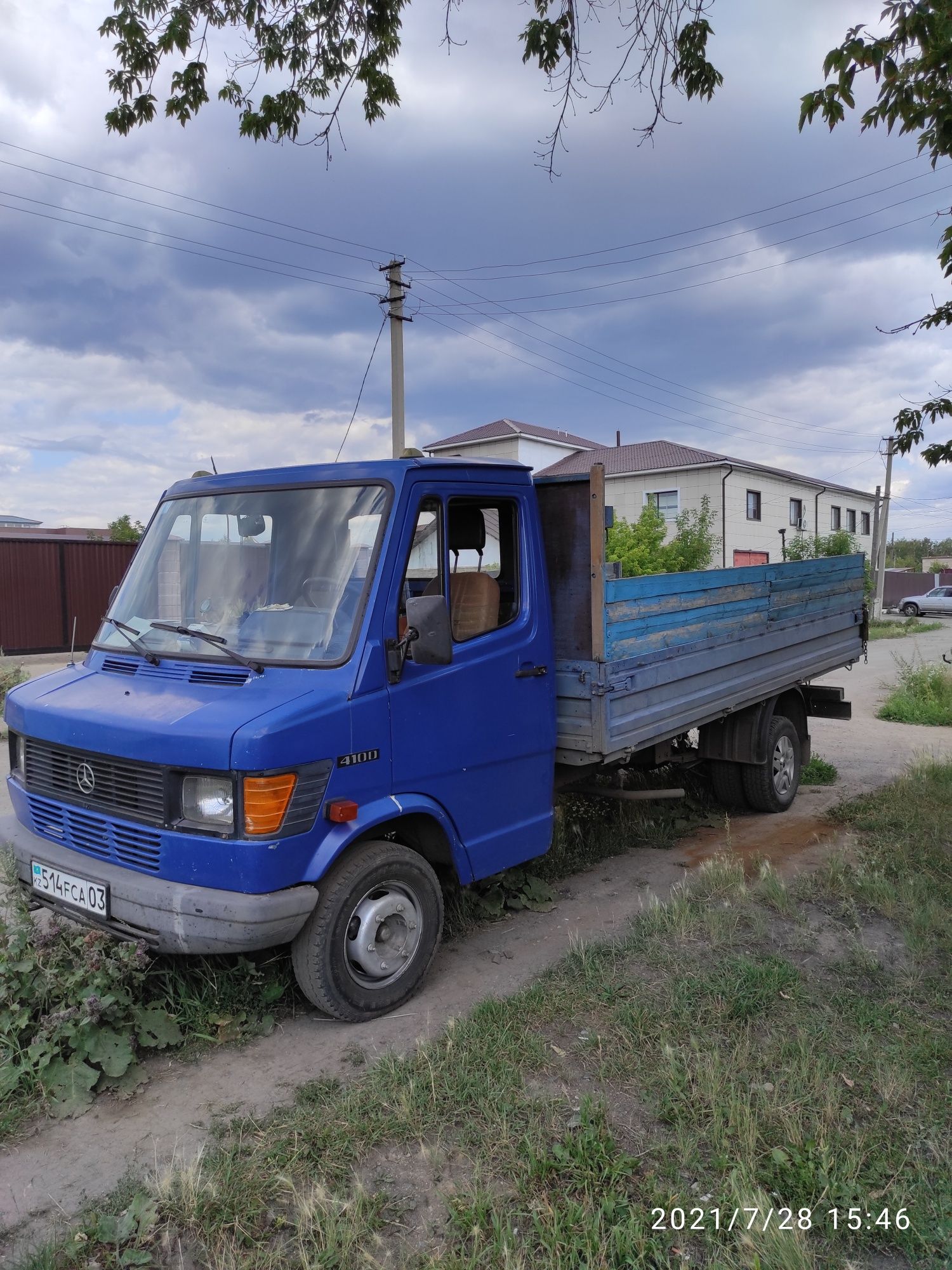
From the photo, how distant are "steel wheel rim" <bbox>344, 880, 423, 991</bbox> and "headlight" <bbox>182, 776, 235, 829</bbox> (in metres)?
0.69

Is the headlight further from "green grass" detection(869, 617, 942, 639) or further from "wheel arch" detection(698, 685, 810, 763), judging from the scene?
"green grass" detection(869, 617, 942, 639)

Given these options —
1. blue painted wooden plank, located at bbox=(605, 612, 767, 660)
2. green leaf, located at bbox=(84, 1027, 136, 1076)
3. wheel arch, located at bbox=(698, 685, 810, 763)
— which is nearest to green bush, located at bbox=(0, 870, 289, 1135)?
green leaf, located at bbox=(84, 1027, 136, 1076)

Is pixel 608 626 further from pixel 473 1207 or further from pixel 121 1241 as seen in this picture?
pixel 121 1241

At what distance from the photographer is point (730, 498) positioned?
37.3 metres

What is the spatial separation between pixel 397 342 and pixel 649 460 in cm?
2546

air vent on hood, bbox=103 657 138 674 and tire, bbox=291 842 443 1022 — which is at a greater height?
air vent on hood, bbox=103 657 138 674

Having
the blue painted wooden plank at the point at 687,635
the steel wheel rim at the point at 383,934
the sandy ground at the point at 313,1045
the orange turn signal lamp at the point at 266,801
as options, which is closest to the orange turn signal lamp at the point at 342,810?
the orange turn signal lamp at the point at 266,801

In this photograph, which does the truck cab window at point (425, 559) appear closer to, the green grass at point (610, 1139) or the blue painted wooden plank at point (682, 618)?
the blue painted wooden plank at point (682, 618)

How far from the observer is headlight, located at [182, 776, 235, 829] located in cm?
326

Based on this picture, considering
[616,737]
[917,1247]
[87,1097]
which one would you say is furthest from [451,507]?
[917,1247]

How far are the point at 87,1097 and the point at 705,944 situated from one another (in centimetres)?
277

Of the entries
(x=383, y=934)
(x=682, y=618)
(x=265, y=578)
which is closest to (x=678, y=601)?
(x=682, y=618)

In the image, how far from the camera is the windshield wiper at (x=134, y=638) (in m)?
3.83

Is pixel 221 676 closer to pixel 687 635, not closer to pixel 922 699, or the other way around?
pixel 687 635
